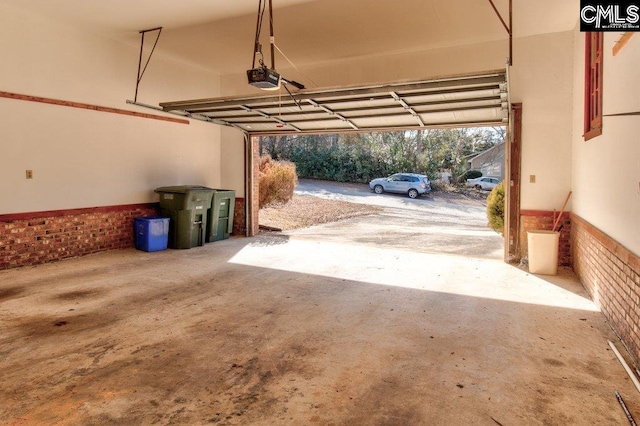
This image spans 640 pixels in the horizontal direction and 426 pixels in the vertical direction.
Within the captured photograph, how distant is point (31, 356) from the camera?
3162 millimetres

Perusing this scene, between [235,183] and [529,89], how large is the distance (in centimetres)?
628

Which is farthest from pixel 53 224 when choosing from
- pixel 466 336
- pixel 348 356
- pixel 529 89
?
pixel 529 89

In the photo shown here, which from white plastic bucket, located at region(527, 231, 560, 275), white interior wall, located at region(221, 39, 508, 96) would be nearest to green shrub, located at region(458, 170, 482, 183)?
white interior wall, located at region(221, 39, 508, 96)

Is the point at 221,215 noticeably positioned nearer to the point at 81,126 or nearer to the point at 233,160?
the point at 233,160

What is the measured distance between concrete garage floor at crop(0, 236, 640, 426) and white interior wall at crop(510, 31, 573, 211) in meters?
1.45

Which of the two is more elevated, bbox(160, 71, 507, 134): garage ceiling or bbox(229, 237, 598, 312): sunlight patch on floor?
bbox(160, 71, 507, 134): garage ceiling

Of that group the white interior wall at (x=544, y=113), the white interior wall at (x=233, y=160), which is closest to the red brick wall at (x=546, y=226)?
the white interior wall at (x=544, y=113)

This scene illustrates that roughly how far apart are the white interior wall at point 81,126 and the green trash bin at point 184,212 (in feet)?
1.72

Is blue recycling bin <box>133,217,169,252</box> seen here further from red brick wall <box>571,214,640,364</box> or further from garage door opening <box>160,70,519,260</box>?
red brick wall <box>571,214,640,364</box>

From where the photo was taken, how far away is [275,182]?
13359 mm

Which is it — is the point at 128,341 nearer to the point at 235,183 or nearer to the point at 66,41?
the point at 66,41

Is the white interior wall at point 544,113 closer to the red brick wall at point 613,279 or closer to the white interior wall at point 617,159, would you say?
the white interior wall at point 617,159

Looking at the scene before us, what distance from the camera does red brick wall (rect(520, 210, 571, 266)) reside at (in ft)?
20.8

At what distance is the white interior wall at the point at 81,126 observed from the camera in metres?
6.02
